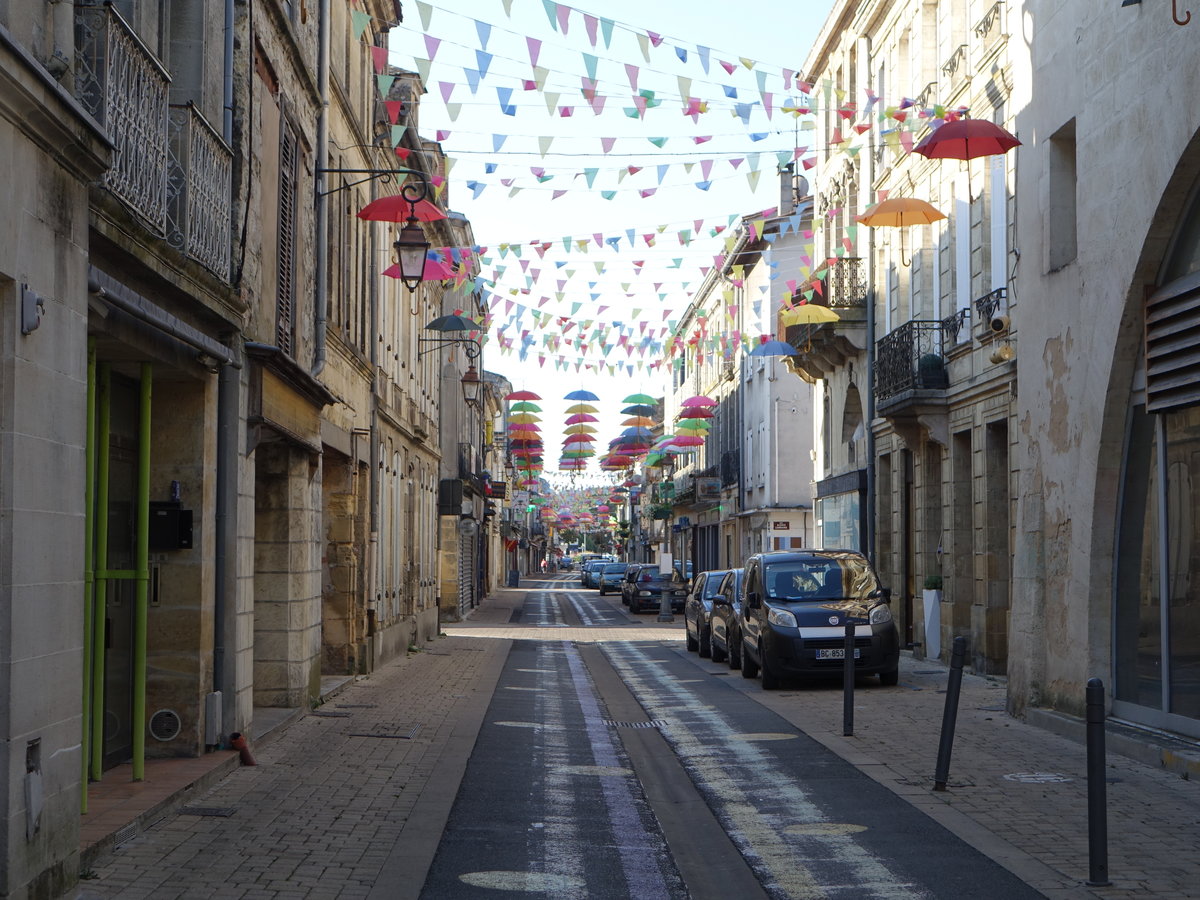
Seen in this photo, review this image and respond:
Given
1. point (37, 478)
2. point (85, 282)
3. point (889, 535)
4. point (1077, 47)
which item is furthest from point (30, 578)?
point (889, 535)

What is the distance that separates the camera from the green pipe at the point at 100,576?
8.98 meters

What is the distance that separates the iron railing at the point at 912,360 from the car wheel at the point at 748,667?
5258 mm

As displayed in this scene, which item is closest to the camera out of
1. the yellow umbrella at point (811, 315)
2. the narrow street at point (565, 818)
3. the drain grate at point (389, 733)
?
the narrow street at point (565, 818)

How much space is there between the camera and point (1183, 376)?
445 inches

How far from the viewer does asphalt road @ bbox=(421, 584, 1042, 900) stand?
23.5ft

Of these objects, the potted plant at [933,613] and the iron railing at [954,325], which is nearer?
the iron railing at [954,325]

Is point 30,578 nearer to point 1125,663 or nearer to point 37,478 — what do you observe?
point 37,478

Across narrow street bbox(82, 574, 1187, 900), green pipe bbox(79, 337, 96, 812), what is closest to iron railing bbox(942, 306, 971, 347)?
narrow street bbox(82, 574, 1187, 900)

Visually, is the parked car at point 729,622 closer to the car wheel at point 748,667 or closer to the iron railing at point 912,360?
the car wheel at point 748,667

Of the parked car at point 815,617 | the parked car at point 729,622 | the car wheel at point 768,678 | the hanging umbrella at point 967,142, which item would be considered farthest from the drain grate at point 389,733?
the parked car at point 729,622

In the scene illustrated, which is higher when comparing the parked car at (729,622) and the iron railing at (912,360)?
the iron railing at (912,360)

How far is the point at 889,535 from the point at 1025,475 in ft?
41.4

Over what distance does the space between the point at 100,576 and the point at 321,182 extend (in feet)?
26.7

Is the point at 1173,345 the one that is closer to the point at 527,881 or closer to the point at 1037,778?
the point at 1037,778
